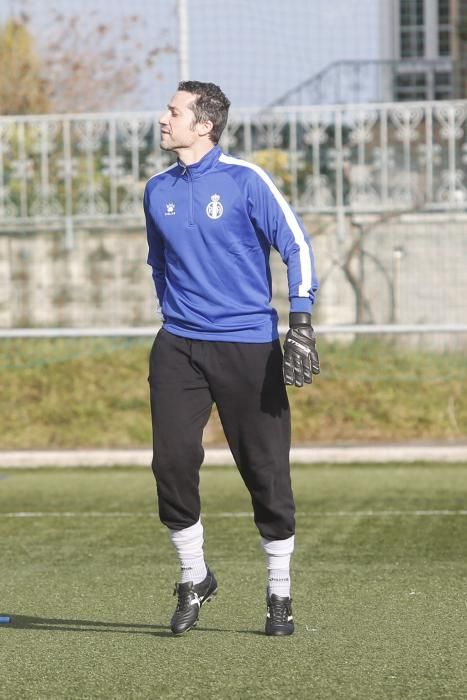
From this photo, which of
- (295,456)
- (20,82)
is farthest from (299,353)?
(20,82)

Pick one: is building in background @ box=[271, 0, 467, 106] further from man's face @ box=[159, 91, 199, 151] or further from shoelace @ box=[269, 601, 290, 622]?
shoelace @ box=[269, 601, 290, 622]

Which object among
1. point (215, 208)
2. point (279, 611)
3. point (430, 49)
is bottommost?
point (279, 611)

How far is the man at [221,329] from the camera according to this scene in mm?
5609

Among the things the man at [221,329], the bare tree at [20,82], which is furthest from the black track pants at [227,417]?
the bare tree at [20,82]

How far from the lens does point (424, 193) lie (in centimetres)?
1508

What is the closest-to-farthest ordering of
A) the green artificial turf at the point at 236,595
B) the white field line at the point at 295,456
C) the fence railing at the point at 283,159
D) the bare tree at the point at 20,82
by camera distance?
the green artificial turf at the point at 236,595 < the white field line at the point at 295,456 < the fence railing at the point at 283,159 < the bare tree at the point at 20,82

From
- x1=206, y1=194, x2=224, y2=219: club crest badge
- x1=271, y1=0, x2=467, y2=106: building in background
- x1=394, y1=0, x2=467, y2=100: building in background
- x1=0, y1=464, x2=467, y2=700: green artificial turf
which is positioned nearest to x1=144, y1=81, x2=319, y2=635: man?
x1=206, y1=194, x2=224, y2=219: club crest badge

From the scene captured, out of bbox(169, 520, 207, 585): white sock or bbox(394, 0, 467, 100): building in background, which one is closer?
bbox(169, 520, 207, 585): white sock

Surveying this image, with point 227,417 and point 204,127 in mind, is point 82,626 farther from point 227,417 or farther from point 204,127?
point 204,127

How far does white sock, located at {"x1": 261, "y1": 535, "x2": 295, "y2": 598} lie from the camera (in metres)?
5.77

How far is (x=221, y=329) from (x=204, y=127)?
0.75m

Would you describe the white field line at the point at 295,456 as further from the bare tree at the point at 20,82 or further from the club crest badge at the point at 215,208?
the bare tree at the point at 20,82

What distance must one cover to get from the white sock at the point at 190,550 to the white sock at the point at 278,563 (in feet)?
0.83

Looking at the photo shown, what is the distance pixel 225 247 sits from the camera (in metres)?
5.63
